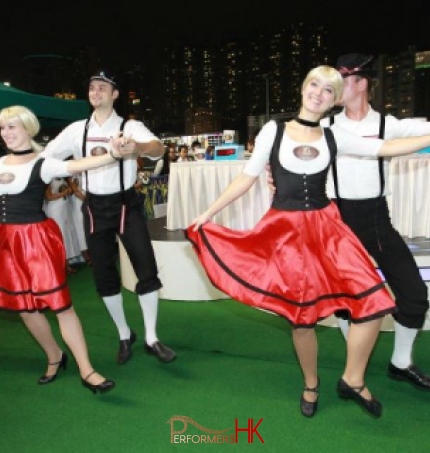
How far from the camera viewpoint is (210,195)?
14.6 ft

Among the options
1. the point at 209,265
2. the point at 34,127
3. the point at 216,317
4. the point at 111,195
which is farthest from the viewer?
the point at 216,317

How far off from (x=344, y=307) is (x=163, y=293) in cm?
240

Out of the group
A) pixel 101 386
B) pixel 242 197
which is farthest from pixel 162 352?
pixel 242 197

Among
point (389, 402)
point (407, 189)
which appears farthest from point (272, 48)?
point (389, 402)

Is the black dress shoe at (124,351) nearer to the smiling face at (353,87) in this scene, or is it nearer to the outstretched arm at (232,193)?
the outstretched arm at (232,193)

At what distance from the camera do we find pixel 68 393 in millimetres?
2551

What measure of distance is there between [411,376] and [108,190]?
1.95 metres

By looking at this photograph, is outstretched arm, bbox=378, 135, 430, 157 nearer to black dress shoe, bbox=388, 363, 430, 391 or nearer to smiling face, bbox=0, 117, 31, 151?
black dress shoe, bbox=388, 363, 430, 391

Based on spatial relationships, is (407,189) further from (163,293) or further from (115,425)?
(115,425)

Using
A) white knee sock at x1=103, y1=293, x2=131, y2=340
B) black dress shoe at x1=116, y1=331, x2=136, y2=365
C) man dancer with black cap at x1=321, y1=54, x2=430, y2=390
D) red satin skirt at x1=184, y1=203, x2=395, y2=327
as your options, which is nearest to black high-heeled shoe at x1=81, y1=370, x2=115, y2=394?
black dress shoe at x1=116, y1=331, x2=136, y2=365

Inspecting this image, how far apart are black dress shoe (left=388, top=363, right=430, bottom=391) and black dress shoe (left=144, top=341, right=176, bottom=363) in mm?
1270

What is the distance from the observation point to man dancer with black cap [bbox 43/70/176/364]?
8.86 ft

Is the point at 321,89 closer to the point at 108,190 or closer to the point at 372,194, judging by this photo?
the point at 372,194

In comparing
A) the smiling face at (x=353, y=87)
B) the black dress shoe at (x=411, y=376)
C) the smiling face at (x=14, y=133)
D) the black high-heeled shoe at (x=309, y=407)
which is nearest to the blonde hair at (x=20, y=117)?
the smiling face at (x=14, y=133)
